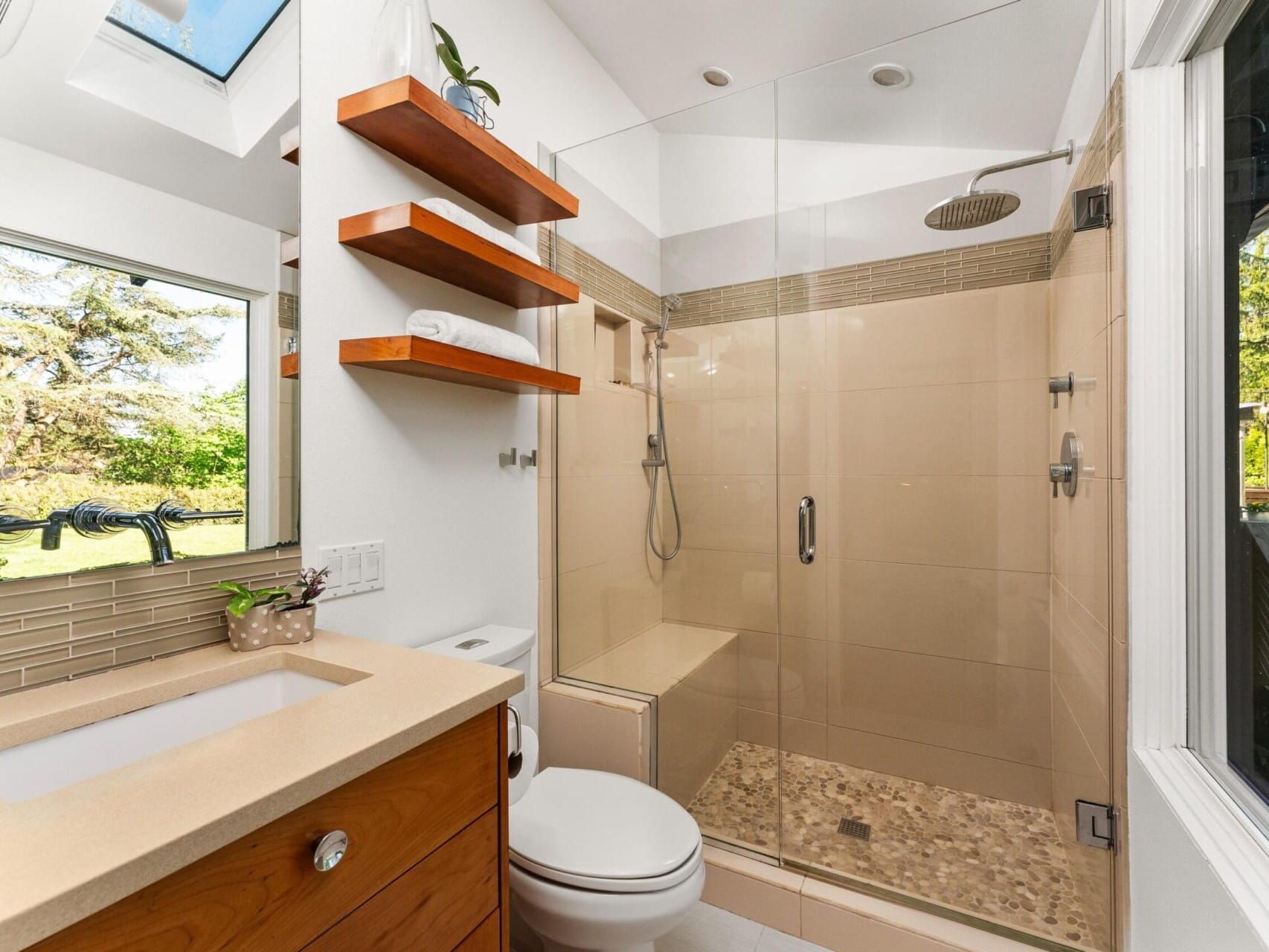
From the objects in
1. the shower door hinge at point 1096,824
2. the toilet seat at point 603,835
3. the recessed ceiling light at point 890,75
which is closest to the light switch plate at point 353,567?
the toilet seat at point 603,835

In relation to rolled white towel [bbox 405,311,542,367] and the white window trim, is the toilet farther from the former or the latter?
the white window trim

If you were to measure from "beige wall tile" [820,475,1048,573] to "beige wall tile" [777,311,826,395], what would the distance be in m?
0.32

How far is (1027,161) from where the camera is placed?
5.37 feet

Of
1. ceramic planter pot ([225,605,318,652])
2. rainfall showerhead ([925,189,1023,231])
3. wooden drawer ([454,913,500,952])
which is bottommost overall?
wooden drawer ([454,913,500,952])

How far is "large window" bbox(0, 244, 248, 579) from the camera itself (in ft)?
2.88

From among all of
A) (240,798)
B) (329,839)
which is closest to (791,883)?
(329,839)

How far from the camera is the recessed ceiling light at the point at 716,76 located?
225 centimetres

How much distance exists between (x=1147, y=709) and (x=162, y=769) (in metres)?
1.63

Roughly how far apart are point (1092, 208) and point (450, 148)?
149 cm

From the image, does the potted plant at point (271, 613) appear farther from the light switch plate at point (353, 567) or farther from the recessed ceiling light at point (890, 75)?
the recessed ceiling light at point (890, 75)

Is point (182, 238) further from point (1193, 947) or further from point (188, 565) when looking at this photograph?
point (1193, 947)

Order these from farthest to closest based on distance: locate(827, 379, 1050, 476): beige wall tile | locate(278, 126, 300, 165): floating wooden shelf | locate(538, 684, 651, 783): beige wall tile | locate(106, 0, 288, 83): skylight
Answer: locate(538, 684, 651, 783): beige wall tile, locate(827, 379, 1050, 476): beige wall tile, locate(278, 126, 300, 165): floating wooden shelf, locate(106, 0, 288, 83): skylight

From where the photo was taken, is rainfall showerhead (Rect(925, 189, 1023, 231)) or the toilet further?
rainfall showerhead (Rect(925, 189, 1023, 231))

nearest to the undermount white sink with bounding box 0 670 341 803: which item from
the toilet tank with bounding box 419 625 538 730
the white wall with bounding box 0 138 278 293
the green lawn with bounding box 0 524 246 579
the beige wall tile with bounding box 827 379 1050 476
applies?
the green lawn with bounding box 0 524 246 579
